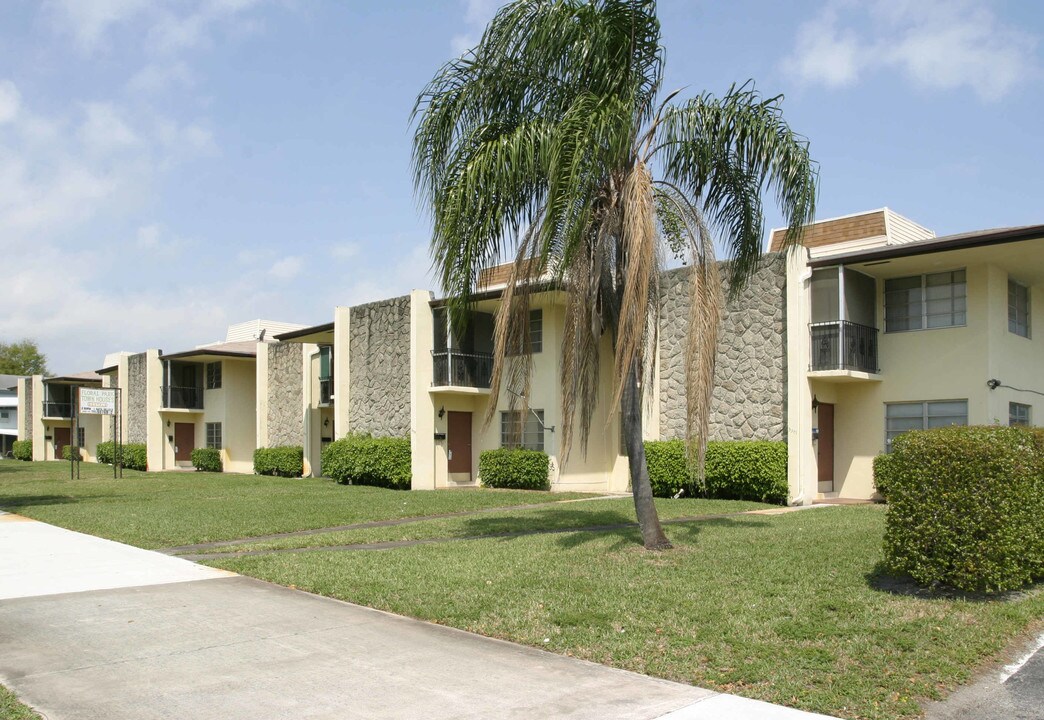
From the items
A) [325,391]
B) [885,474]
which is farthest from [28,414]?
[885,474]

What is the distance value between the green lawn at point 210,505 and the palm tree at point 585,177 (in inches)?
243

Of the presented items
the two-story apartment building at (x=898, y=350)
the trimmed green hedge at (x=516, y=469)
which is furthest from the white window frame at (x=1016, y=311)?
the trimmed green hedge at (x=516, y=469)

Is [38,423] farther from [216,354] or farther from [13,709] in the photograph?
[13,709]

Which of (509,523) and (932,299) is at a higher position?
(932,299)

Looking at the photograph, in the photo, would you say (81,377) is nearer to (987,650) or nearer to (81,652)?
(81,652)

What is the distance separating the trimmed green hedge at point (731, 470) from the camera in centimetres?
2052

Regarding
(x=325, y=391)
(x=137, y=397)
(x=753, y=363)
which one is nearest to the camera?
(x=753, y=363)

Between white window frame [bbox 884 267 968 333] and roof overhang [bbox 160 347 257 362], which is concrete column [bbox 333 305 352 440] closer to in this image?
roof overhang [bbox 160 347 257 362]

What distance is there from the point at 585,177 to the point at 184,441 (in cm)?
3715

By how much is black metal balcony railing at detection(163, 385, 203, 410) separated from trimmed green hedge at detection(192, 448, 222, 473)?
2655 mm

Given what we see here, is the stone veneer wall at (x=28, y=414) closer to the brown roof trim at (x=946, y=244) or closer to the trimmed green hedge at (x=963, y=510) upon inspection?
the brown roof trim at (x=946, y=244)

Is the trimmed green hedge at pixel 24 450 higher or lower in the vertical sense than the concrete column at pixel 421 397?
lower

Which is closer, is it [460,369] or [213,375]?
[460,369]

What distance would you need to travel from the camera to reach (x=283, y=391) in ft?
119
